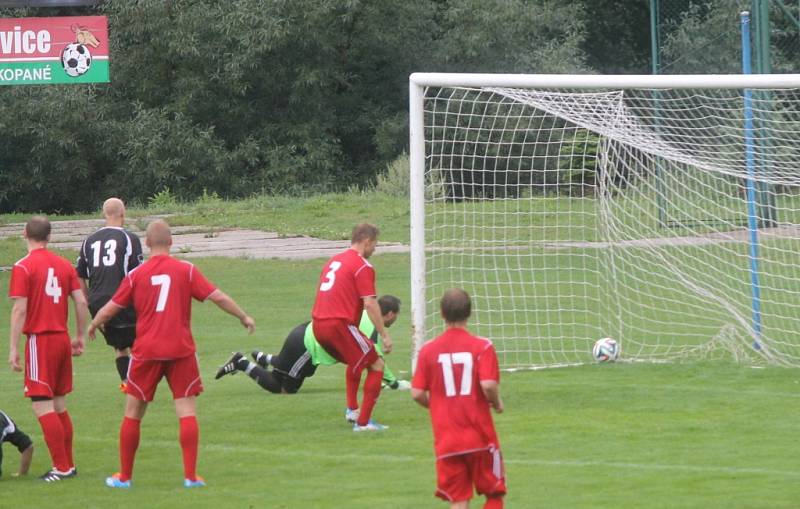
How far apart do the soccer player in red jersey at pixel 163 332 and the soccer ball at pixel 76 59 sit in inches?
669

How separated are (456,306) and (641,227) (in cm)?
897

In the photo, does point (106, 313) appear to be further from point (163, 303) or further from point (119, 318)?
point (119, 318)

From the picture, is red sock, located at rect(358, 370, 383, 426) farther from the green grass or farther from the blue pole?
the blue pole

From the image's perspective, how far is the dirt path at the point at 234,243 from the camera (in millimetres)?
23734

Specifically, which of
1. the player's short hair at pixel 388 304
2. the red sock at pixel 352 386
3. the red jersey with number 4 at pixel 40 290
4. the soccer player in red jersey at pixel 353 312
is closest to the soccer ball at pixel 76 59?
the player's short hair at pixel 388 304

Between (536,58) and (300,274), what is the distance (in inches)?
686

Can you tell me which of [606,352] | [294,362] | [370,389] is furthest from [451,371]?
[606,352]

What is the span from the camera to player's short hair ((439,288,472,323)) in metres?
6.91

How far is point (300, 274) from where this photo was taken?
21719mm

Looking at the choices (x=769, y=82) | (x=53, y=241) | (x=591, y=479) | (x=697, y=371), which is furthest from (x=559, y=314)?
(x=53, y=241)

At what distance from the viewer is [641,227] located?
15.5m

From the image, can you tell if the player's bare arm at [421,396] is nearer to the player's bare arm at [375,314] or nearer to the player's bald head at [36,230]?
the player's bare arm at [375,314]

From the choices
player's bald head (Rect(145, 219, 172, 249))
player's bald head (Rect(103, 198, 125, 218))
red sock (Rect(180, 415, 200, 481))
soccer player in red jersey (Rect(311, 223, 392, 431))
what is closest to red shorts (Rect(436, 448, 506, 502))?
red sock (Rect(180, 415, 200, 481))

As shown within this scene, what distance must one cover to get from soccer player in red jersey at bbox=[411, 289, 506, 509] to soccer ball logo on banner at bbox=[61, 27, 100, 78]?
19.3m
